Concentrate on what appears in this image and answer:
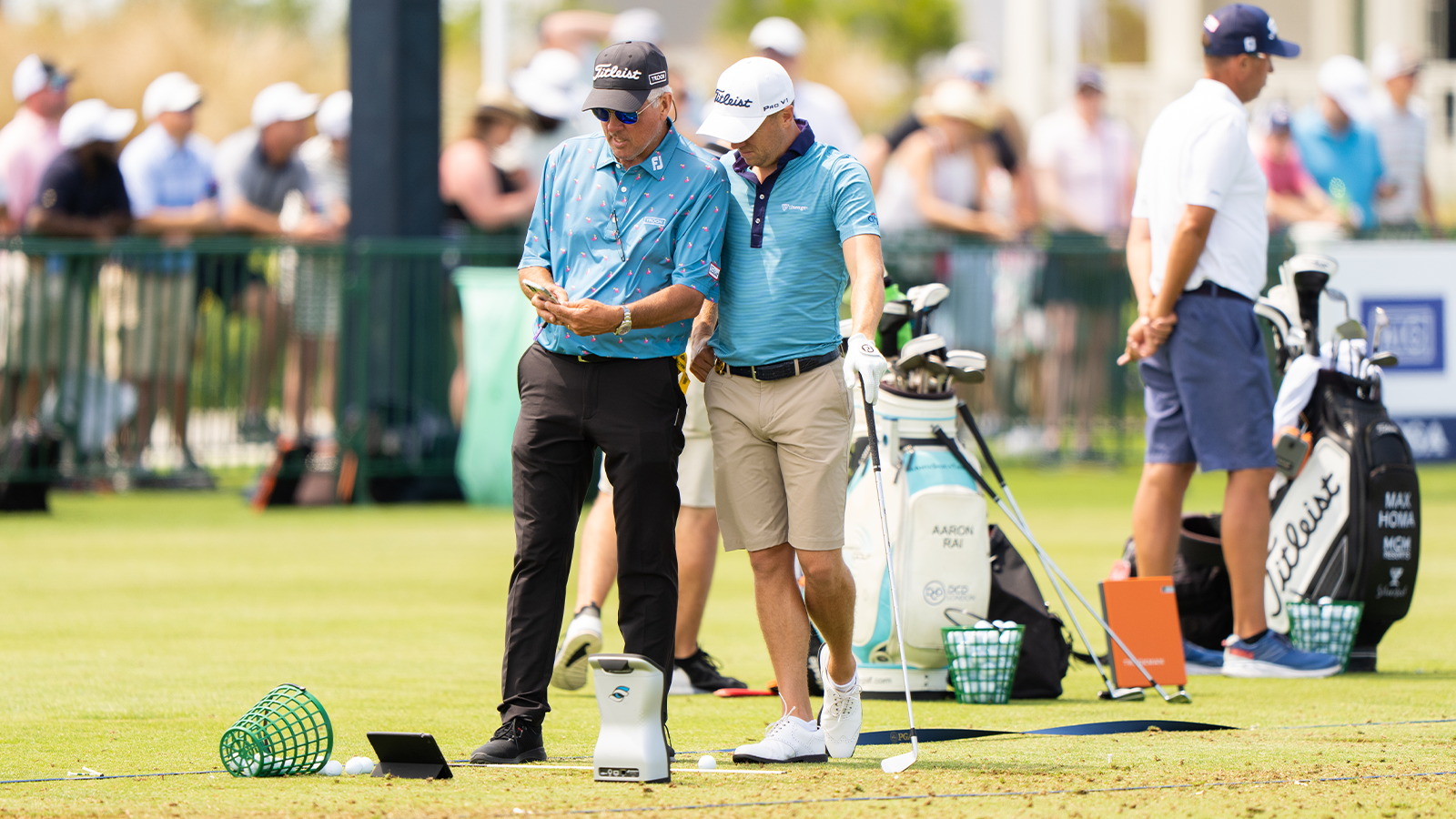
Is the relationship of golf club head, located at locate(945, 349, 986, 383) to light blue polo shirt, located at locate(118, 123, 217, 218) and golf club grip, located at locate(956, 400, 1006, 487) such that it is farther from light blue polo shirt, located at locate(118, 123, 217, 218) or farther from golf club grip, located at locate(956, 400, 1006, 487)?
light blue polo shirt, located at locate(118, 123, 217, 218)

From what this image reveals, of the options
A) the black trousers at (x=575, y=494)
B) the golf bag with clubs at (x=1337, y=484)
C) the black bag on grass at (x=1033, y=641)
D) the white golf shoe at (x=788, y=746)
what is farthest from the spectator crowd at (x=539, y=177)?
the white golf shoe at (x=788, y=746)

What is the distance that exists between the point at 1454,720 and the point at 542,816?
10.5 feet

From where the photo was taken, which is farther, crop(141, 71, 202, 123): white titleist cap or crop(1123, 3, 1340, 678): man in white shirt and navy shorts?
crop(141, 71, 202, 123): white titleist cap

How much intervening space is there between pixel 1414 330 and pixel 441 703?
9866 mm

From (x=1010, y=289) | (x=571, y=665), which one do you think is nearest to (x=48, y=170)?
(x=1010, y=289)

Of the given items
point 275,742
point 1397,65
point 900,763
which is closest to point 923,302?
point 900,763

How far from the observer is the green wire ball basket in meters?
5.30

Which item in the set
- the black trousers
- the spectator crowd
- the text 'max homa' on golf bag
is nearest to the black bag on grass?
the text 'max homa' on golf bag

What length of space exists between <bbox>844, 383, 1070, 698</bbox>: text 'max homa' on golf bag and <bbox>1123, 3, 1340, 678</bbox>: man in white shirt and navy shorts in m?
0.87

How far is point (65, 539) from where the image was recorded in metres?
11.5

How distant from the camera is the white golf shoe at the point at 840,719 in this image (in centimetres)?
584

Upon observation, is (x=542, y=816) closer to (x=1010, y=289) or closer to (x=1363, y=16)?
A: (x=1010, y=289)

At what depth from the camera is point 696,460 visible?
7344 millimetres

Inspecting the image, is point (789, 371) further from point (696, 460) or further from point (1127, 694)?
point (1127, 694)
